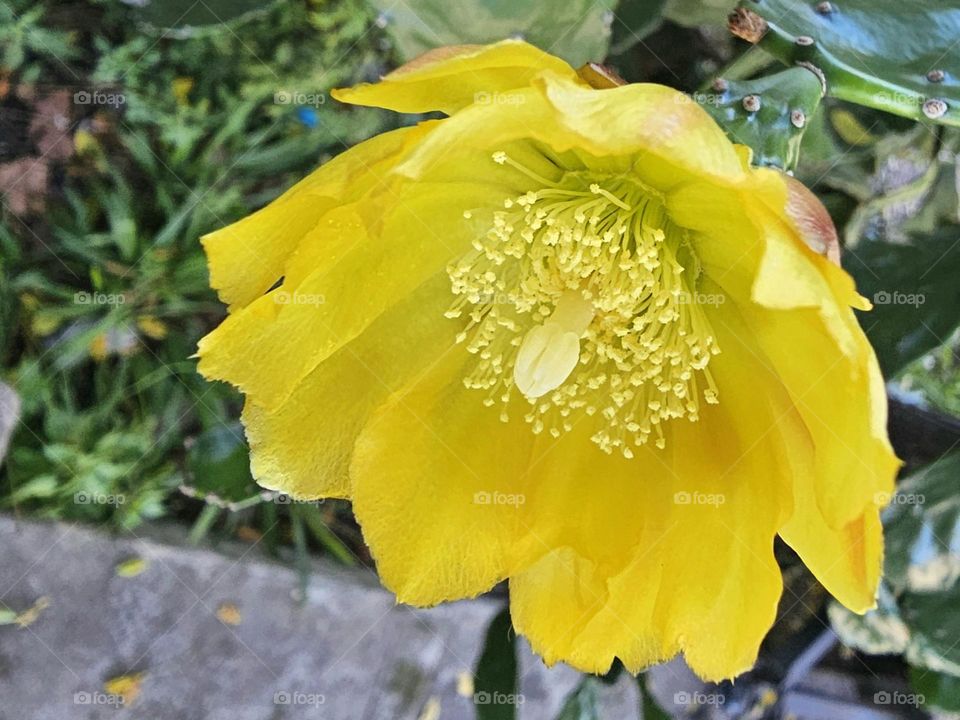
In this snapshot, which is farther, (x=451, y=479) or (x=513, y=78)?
(x=451, y=479)

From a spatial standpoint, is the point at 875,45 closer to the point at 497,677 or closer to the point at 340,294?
the point at 340,294

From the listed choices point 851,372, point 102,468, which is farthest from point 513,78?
point 102,468

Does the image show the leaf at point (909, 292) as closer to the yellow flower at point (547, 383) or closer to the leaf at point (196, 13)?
the yellow flower at point (547, 383)

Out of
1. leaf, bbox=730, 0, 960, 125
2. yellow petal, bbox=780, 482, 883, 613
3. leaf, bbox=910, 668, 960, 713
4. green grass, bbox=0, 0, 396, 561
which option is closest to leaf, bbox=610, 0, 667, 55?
leaf, bbox=730, 0, 960, 125

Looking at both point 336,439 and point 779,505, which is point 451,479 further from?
point 779,505

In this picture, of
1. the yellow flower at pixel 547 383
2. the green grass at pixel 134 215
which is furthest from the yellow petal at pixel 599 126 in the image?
the green grass at pixel 134 215
